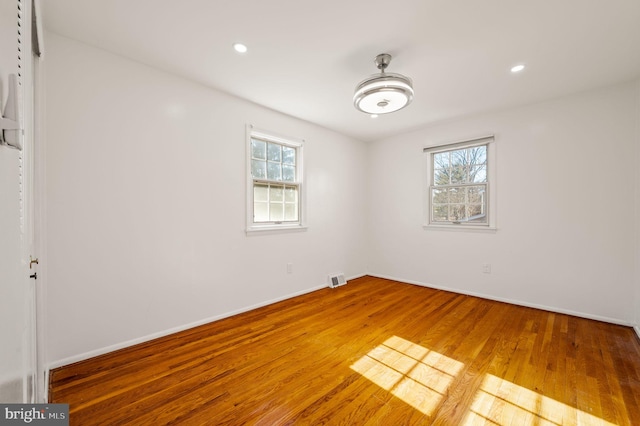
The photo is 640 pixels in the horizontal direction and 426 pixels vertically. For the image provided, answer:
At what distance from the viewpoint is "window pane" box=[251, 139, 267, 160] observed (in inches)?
131

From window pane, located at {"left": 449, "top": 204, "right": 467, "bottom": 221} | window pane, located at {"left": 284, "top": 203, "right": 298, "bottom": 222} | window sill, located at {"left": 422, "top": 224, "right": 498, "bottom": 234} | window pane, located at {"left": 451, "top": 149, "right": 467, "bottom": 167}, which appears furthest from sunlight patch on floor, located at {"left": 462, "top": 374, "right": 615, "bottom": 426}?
window pane, located at {"left": 451, "top": 149, "right": 467, "bottom": 167}

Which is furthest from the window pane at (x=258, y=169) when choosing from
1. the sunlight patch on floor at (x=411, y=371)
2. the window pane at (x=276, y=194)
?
the sunlight patch on floor at (x=411, y=371)

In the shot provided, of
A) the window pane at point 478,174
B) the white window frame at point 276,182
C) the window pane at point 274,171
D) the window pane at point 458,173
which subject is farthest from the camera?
the window pane at point 458,173

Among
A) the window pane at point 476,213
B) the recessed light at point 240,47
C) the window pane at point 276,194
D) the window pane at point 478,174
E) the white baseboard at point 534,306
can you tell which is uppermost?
the recessed light at point 240,47

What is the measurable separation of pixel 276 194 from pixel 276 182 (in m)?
0.17

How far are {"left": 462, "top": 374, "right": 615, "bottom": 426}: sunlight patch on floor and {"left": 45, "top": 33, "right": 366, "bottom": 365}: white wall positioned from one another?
2.44m

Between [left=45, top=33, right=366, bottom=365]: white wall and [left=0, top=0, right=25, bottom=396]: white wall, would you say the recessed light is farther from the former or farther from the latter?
[left=0, top=0, right=25, bottom=396]: white wall

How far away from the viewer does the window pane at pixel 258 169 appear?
Result: 10.9 feet

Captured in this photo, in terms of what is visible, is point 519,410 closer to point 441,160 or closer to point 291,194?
point 291,194

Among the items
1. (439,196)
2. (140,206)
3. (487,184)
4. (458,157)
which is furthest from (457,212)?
(140,206)

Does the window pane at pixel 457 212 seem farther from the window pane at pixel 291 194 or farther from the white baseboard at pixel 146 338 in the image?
the white baseboard at pixel 146 338

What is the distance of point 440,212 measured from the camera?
408 centimetres

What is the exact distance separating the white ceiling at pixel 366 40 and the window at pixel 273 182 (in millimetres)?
674

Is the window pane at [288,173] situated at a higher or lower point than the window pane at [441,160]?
lower
